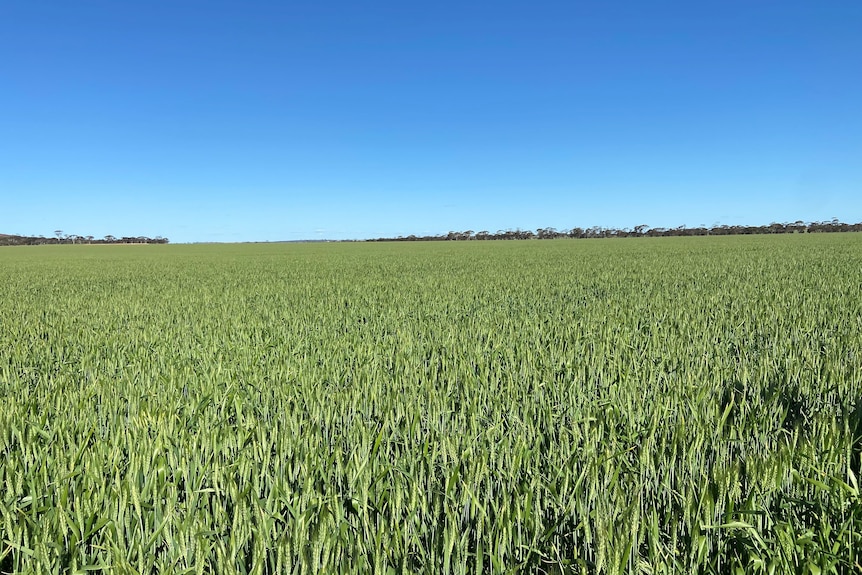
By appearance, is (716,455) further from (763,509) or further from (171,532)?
(171,532)

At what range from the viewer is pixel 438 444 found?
242 centimetres

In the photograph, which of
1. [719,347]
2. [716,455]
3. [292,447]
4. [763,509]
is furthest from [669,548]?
[719,347]

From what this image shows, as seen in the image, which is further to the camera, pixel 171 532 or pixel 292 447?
pixel 292 447

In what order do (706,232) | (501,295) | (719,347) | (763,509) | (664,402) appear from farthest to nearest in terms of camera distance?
(706,232)
(501,295)
(719,347)
(664,402)
(763,509)

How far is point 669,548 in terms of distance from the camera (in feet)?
5.45

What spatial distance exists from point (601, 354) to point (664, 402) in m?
1.13

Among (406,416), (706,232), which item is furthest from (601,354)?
(706,232)

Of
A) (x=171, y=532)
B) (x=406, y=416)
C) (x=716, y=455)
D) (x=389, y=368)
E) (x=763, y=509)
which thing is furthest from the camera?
(x=389, y=368)

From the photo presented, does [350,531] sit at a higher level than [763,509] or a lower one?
lower

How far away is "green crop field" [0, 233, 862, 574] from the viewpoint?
5.25 ft

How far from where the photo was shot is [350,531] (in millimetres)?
1770

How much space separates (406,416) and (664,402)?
1.65 meters

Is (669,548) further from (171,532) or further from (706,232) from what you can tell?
(706,232)

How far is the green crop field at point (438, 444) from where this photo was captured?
5.25 feet
